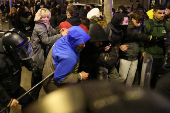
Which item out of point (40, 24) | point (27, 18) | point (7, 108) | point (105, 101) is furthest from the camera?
point (27, 18)

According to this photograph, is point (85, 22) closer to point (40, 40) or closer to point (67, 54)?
point (40, 40)

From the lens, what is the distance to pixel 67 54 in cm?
257

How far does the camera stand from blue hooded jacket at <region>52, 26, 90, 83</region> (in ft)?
8.36

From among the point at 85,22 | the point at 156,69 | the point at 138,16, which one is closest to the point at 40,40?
the point at 85,22

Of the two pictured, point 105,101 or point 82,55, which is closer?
point 105,101

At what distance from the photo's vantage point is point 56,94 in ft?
3.45

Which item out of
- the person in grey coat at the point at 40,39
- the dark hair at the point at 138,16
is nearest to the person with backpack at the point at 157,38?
the dark hair at the point at 138,16

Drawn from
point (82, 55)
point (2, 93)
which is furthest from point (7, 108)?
point (82, 55)

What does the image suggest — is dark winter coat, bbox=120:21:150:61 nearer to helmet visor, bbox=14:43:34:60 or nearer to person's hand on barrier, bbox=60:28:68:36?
person's hand on barrier, bbox=60:28:68:36

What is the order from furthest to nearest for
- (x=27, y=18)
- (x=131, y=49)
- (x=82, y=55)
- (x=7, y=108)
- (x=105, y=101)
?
(x=27, y=18) < (x=131, y=49) < (x=82, y=55) < (x=7, y=108) < (x=105, y=101)

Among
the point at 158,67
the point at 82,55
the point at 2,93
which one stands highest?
the point at 82,55

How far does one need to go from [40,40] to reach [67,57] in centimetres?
164

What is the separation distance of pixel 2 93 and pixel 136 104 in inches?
82.3

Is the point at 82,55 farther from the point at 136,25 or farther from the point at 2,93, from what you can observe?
the point at 136,25
